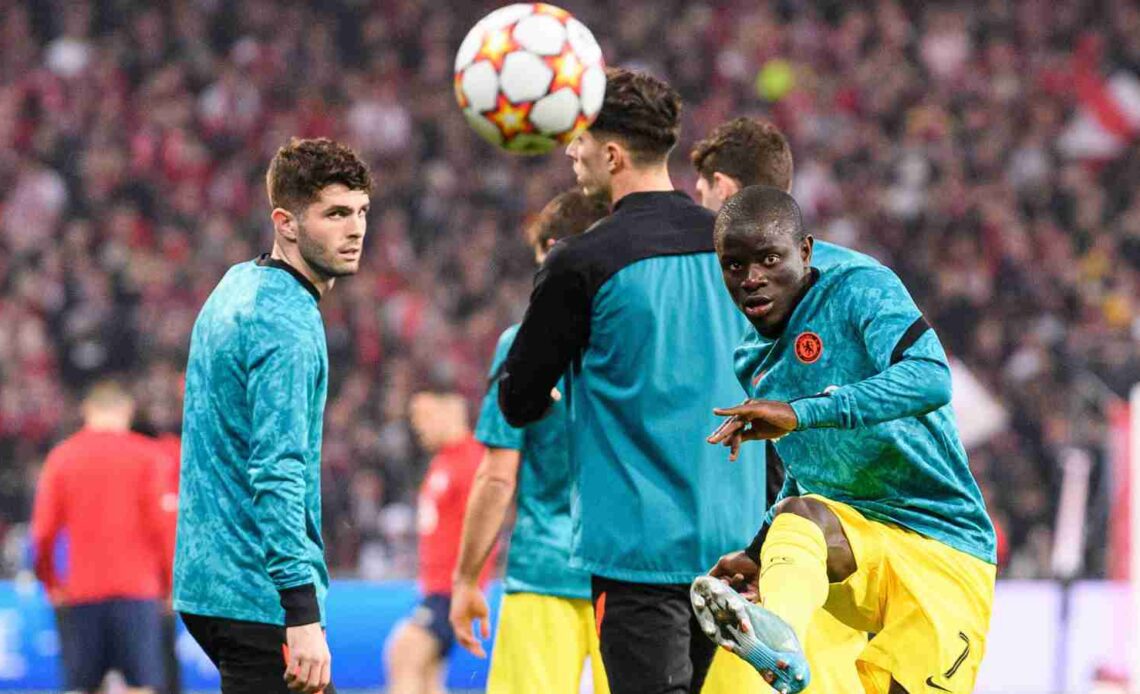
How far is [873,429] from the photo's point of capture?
13.6 feet

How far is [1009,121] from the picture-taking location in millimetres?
19453

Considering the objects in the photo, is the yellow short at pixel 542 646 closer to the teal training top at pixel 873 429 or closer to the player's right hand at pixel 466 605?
the player's right hand at pixel 466 605

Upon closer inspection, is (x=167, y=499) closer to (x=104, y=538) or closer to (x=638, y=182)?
(x=104, y=538)

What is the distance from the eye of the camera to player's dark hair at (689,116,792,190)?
17.5 ft

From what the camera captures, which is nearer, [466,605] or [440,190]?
[466,605]

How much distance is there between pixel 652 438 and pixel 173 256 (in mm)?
12360

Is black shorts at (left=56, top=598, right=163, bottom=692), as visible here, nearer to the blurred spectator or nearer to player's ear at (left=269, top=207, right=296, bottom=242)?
the blurred spectator

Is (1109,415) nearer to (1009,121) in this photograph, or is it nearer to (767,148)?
(1009,121)

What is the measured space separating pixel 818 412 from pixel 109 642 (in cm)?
584

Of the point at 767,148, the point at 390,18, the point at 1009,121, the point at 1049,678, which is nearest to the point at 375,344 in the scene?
the point at 390,18

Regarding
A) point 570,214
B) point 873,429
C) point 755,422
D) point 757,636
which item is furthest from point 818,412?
point 570,214

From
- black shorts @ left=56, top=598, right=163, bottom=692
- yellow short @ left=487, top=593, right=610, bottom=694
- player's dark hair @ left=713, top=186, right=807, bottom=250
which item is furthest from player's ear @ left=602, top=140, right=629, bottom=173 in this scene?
black shorts @ left=56, top=598, right=163, bottom=692

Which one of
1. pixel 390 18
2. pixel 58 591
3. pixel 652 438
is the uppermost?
pixel 390 18

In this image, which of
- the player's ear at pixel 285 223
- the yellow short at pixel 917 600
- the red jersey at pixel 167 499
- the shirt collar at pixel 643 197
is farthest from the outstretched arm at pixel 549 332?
the red jersey at pixel 167 499
